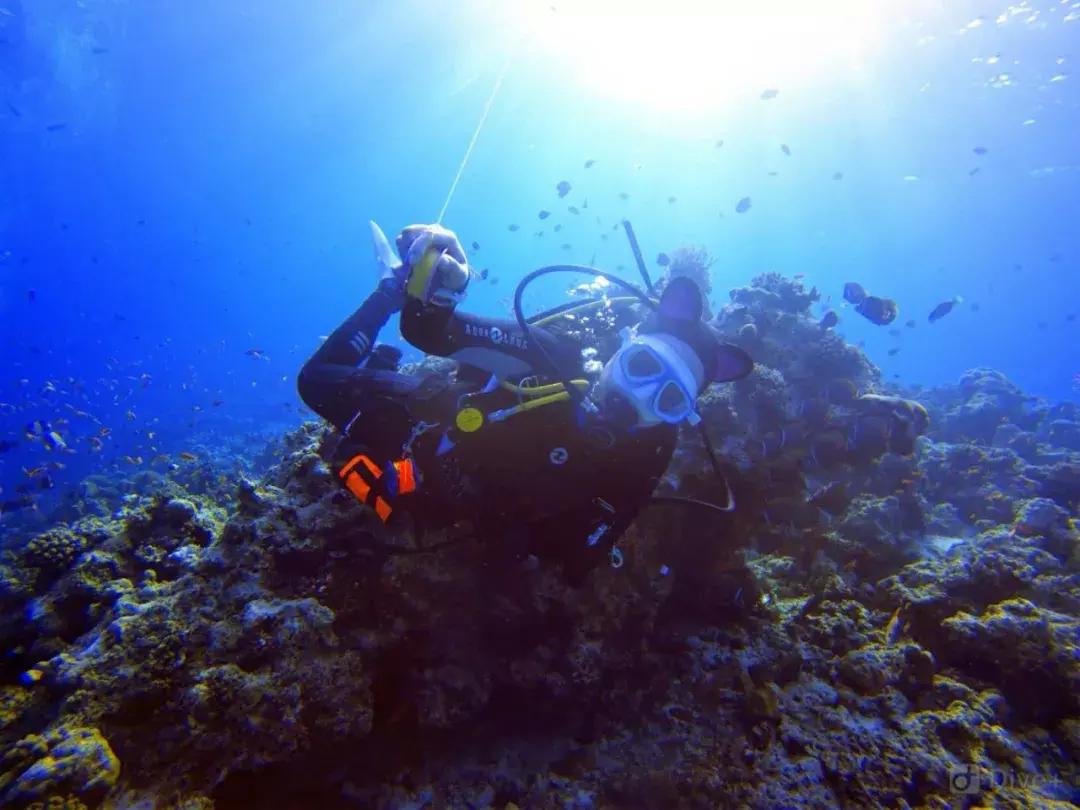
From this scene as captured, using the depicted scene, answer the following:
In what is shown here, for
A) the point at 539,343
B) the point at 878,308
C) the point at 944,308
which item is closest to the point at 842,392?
the point at 878,308

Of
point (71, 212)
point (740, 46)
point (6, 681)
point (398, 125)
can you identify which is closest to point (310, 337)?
point (71, 212)

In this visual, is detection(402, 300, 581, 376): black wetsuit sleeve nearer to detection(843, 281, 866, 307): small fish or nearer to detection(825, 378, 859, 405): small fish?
detection(825, 378, 859, 405): small fish

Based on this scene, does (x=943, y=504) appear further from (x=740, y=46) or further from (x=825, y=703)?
(x=740, y=46)

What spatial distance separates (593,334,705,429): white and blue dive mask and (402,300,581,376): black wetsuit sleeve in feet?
1.70

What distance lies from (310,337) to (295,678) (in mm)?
130999

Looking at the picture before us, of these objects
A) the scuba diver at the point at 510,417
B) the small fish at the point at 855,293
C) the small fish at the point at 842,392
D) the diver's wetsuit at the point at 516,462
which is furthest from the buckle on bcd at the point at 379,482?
the small fish at the point at 855,293

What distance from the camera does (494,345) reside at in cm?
337

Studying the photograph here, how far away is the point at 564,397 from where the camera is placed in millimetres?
3002

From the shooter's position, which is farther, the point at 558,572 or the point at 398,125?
the point at 398,125

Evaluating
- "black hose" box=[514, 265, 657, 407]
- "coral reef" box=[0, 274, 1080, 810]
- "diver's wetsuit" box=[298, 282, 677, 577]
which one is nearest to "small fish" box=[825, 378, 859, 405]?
"coral reef" box=[0, 274, 1080, 810]

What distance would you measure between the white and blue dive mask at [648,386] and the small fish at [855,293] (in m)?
9.02

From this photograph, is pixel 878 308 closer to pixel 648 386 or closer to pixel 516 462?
pixel 648 386

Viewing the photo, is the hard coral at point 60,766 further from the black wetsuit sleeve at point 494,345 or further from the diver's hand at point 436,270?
the diver's hand at point 436,270

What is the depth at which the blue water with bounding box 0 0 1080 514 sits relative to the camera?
30828 mm
